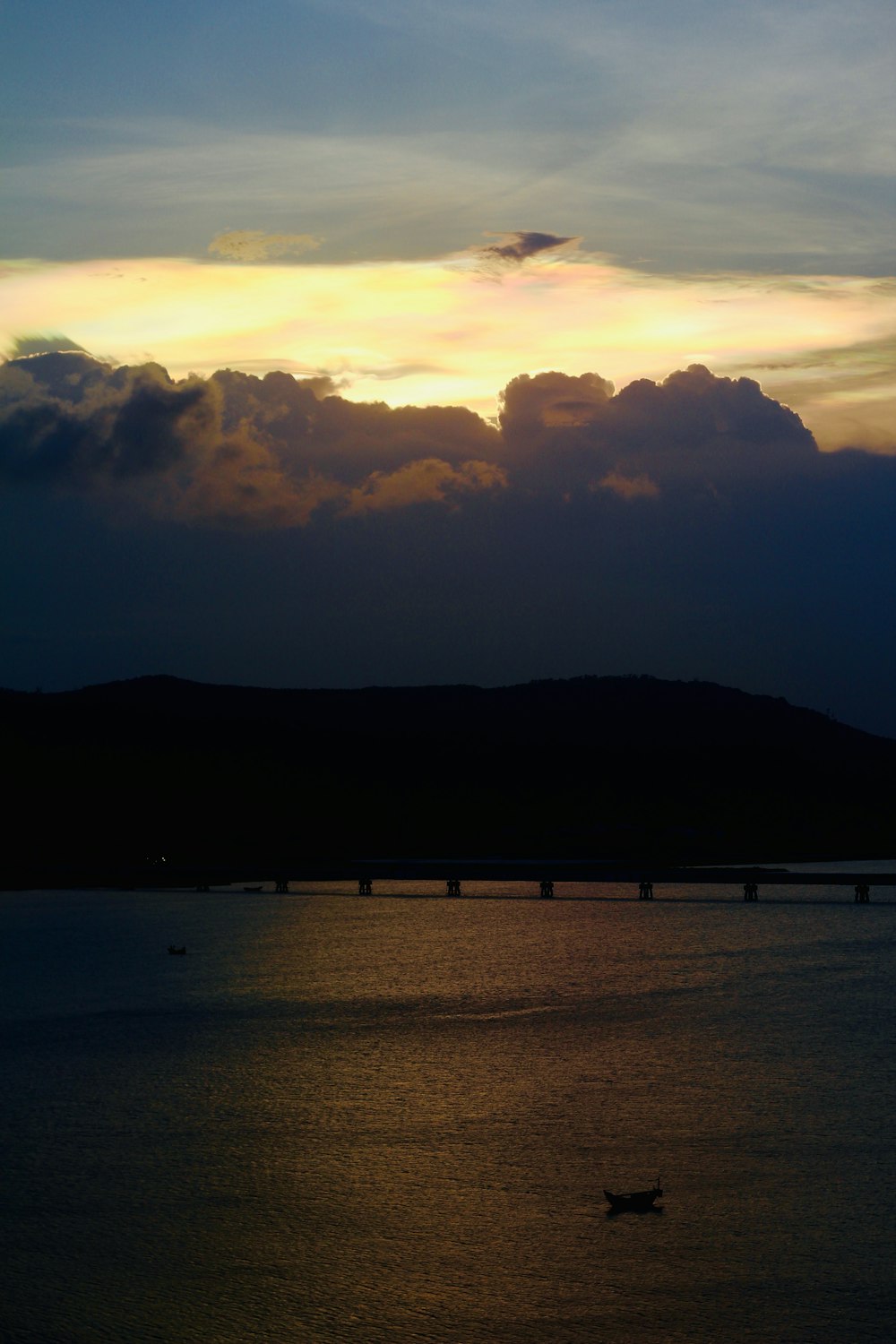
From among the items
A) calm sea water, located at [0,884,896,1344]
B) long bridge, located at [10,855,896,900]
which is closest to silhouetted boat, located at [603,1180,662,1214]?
calm sea water, located at [0,884,896,1344]

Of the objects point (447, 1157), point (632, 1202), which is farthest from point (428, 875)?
point (632, 1202)

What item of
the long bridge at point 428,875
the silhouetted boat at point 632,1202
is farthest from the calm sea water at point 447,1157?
the long bridge at point 428,875

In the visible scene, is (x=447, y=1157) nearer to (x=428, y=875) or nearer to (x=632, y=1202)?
(x=632, y=1202)

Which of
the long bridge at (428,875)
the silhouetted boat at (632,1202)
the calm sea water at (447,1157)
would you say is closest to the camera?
the calm sea water at (447,1157)

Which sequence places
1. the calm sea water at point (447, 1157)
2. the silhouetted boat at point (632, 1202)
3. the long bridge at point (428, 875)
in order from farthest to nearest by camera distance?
the long bridge at point (428, 875) < the silhouetted boat at point (632, 1202) < the calm sea water at point (447, 1157)

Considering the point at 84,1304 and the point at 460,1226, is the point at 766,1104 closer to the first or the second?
the point at 460,1226

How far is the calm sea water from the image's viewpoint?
24656 mm

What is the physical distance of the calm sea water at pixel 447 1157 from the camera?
2466 cm

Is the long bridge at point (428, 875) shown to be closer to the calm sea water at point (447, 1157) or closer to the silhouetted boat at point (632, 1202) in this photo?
the calm sea water at point (447, 1157)

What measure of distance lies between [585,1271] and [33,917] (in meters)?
106

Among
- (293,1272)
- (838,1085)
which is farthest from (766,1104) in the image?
(293,1272)

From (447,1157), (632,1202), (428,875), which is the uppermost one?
(632,1202)

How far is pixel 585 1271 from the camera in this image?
26031mm

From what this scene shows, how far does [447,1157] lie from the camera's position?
3459cm
